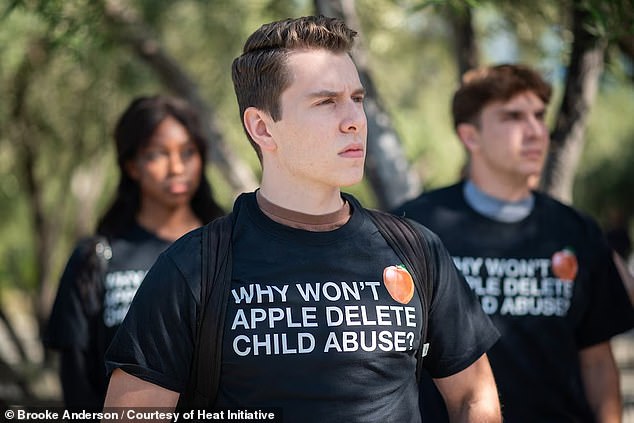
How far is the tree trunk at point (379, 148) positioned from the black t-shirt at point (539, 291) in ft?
3.86

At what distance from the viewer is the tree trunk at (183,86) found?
6.28 metres

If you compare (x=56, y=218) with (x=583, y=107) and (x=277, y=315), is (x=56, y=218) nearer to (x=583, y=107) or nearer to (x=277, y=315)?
(x=583, y=107)

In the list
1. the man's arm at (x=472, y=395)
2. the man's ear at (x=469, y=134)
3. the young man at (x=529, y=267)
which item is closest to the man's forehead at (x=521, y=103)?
the young man at (x=529, y=267)

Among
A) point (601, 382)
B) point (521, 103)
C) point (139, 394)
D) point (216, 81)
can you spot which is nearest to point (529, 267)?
point (601, 382)

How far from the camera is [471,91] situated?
4.02 m

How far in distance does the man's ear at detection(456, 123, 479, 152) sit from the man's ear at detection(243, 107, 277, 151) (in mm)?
1657

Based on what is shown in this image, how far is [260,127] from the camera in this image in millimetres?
2486

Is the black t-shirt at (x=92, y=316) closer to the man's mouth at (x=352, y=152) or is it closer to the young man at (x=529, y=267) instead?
the young man at (x=529, y=267)

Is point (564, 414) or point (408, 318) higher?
point (408, 318)

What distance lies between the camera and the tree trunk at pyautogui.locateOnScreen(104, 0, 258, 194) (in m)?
6.28

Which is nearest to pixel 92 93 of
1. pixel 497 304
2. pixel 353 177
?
pixel 497 304

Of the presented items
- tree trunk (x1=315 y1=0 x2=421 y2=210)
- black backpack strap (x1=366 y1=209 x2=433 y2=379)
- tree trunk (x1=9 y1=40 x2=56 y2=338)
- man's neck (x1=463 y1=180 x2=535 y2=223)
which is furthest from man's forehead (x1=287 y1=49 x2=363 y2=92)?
tree trunk (x1=9 y1=40 x2=56 y2=338)

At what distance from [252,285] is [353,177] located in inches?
14.1

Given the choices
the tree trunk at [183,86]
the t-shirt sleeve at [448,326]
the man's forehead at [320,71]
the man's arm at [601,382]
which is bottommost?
the man's arm at [601,382]
